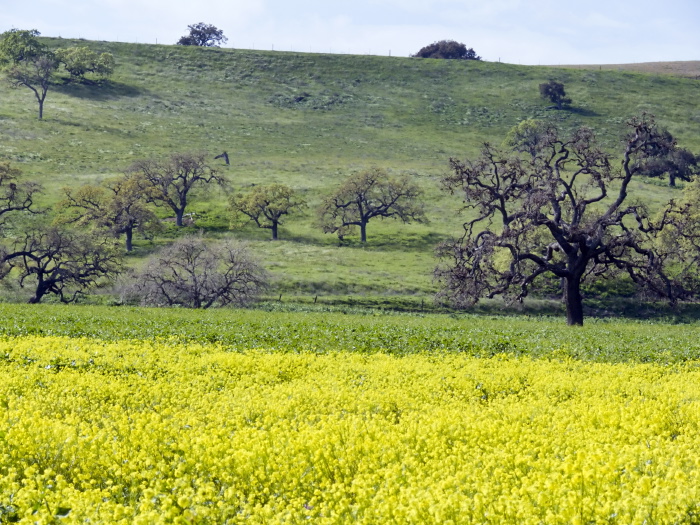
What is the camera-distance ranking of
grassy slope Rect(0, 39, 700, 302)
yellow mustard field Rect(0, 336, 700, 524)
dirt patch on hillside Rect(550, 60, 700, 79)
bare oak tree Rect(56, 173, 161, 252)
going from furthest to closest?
dirt patch on hillside Rect(550, 60, 700, 79) < grassy slope Rect(0, 39, 700, 302) < bare oak tree Rect(56, 173, 161, 252) < yellow mustard field Rect(0, 336, 700, 524)

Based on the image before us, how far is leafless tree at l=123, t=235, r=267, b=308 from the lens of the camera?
52031mm

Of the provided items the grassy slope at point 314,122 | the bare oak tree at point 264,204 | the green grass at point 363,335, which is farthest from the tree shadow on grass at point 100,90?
the green grass at point 363,335

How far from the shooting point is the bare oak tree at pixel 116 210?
257 feet

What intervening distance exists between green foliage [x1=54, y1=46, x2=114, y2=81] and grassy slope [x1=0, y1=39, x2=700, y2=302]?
3834mm

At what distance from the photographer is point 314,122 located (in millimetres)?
142500

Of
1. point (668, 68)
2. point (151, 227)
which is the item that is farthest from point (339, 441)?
point (668, 68)

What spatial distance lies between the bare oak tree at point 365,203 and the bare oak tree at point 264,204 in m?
4.71

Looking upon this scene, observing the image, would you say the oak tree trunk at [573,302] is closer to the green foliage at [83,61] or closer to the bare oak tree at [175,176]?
the bare oak tree at [175,176]

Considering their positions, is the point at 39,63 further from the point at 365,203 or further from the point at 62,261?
the point at 62,261

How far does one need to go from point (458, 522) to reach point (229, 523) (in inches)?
105

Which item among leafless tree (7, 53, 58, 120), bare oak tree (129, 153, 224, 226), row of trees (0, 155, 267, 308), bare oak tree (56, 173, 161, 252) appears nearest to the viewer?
row of trees (0, 155, 267, 308)

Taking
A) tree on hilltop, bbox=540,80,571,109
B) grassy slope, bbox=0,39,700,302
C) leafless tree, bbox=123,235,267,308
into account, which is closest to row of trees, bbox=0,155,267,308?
leafless tree, bbox=123,235,267,308

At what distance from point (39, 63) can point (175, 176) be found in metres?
59.5

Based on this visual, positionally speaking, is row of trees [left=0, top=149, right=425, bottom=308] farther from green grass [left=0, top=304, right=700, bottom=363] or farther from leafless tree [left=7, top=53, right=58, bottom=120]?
leafless tree [left=7, top=53, right=58, bottom=120]
